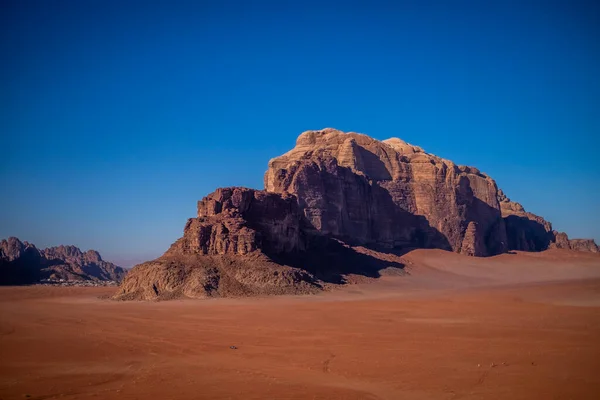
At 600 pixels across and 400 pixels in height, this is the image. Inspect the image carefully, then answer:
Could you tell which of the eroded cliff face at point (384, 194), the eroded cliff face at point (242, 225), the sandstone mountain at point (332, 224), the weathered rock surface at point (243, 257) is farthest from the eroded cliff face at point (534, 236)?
the eroded cliff face at point (242, 225)

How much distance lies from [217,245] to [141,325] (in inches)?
896

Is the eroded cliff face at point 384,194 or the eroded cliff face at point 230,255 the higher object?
the eroded cliff face at point 384,194

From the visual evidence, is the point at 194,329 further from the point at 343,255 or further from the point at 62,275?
the point at 62,275

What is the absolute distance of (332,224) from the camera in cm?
7244

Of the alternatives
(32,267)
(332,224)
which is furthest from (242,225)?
(32,267)

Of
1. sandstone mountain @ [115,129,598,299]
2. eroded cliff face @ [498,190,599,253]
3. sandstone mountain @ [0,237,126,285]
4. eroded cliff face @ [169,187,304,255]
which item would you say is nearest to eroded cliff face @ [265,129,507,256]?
sandstone mountain @ [115,129,598,299]

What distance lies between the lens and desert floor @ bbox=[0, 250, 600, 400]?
41.8 feet

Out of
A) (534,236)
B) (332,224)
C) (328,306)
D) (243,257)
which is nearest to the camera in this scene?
(328,306)

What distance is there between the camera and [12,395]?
12.5 metres

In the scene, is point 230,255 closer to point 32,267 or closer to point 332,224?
point 332,224

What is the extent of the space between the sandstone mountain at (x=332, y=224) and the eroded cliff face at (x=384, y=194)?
0.60ft

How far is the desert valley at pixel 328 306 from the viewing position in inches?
539

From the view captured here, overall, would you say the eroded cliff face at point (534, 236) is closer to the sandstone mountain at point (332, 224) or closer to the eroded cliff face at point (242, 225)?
the sandstone mountain at point (332, 224)

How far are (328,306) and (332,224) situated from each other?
37583 millimetres
